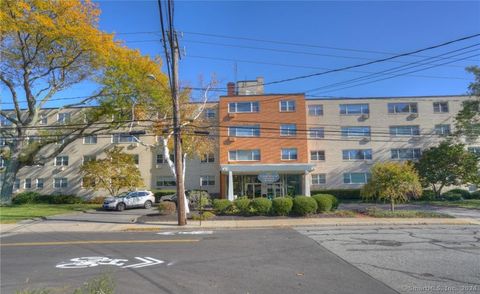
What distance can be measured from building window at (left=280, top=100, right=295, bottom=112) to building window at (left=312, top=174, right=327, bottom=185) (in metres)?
8.08

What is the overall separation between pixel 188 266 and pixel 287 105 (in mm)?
31394

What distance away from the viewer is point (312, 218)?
19.8 m

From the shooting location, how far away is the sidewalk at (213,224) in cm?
1711

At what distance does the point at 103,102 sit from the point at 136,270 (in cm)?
2580

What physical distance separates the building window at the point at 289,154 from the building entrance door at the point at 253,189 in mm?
4063

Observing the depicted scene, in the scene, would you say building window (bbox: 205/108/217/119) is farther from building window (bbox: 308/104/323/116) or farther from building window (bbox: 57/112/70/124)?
building window (bbox: 57/112/70/124)

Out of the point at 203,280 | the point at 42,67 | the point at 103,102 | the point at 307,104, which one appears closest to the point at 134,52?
the point at 103,102

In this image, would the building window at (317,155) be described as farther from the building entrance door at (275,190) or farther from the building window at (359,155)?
the building entrance door at (275,190)

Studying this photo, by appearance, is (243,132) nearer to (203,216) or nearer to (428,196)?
(203,216)

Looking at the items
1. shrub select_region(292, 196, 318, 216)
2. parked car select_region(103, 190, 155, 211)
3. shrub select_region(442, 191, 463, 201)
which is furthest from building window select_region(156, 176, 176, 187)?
shrub select_region(442, 191, 463, 201)

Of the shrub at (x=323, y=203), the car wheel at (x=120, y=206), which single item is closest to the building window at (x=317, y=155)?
the shrub at (x=323, y=203)

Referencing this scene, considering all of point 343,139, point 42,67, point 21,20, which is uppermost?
point 21,20

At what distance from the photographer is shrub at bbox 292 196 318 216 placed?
2038 cm

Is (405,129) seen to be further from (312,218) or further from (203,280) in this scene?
(203,280)
